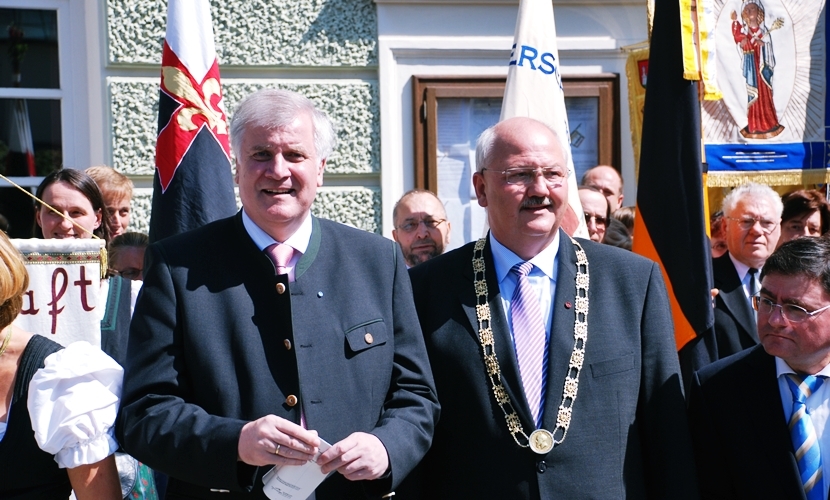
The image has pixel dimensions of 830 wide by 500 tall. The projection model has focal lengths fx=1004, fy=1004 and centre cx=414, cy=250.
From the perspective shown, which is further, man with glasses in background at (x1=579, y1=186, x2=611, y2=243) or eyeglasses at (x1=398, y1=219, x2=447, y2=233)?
man with glasses in background at (x1=579, y1=186, x2=611, y2=243)

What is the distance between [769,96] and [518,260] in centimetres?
341

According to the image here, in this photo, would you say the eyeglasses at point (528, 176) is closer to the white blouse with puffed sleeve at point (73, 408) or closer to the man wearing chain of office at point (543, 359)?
the man wearing chain of office at point (543, 359)

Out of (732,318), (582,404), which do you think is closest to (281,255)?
(582,404)

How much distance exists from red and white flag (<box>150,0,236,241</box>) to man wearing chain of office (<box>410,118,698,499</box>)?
1.47m

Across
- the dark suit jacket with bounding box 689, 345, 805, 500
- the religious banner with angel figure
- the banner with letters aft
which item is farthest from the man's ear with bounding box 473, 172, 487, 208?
the religious banner with angel figure

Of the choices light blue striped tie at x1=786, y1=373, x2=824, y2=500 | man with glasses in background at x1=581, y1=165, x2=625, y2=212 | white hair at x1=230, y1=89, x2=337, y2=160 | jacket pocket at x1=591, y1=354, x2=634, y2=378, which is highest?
white hair at x1=230, y1=89, x2=337, y2=160

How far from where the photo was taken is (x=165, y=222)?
4.01 metres

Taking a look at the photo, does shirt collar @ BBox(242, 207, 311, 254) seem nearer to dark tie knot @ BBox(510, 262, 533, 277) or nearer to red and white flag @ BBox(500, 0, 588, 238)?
dark tie knot @ BBox(510, 262, 533, 277)

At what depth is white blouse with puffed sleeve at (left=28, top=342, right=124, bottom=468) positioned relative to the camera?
2.38 metres

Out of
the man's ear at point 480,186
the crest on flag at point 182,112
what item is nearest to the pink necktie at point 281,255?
the man's ear at point 480,186

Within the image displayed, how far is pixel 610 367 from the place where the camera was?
8.94 ft

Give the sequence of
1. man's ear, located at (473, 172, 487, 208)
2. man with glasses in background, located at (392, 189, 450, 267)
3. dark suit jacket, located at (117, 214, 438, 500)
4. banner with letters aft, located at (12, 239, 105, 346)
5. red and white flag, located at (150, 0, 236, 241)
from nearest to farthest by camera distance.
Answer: dark suit jacket, located at (117, 214, 438, 500) < man's ear, located at (473, 172, 487, 208) < banner with letters aft, located at (12, 239, 105, 346) < red and white flag, located at (150, 0, 236, 241) < man with glasses in background, located at (392, 189, 450, 267)

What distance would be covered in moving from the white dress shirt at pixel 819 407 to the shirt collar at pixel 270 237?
1393 mm

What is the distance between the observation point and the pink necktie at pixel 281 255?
2.62 m
